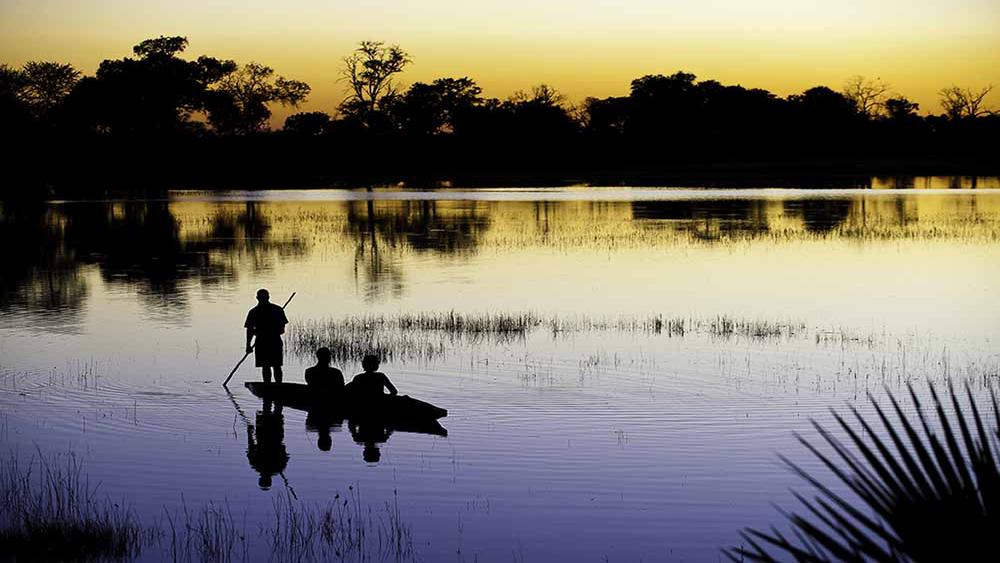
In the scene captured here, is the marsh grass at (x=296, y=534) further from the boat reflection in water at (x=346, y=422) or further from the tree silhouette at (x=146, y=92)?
the tree silhouette at (x=146, y=92)

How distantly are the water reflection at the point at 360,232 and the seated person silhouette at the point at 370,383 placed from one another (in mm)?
11872

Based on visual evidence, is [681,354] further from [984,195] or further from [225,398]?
[984,195]

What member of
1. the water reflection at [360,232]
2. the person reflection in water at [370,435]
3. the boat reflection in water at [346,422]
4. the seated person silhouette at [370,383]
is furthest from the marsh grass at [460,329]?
the person reflection in water at [370,435]

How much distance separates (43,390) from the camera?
17.7 meters

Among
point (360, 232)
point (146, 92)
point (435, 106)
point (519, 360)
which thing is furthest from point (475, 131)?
point (519, 360)

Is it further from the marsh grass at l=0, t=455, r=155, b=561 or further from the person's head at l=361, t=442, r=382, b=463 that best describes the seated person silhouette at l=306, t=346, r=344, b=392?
the marsh grass at l=0, t=455, r=155, b=561

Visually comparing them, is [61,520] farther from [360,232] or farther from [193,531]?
[360,232]

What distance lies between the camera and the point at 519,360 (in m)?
19.8

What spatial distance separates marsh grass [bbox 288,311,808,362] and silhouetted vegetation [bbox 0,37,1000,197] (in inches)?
3739

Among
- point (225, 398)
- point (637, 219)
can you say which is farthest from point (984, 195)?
point (225, 398)

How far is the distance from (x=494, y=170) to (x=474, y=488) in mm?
124082

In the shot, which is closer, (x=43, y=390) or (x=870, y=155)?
(x=43, y=390)

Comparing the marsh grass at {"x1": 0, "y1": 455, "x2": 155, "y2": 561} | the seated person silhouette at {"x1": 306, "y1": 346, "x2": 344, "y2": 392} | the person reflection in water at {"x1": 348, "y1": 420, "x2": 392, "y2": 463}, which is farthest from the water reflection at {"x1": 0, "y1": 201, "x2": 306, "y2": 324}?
the marsh grass at {"x1": 0, "y1": 455, "x2": 155, "y2": 561}

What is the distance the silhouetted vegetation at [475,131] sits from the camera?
118000mm
